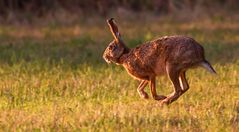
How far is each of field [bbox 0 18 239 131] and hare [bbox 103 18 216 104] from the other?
7.7 inches

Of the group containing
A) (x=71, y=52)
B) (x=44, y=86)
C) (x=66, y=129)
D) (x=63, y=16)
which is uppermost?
(x=63, y=16)

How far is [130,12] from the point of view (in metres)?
24.0

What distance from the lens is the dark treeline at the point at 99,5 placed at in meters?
23.9

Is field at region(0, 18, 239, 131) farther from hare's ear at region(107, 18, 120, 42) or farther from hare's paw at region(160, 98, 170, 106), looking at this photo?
hare's ear at region(107, 18, 120, 42)

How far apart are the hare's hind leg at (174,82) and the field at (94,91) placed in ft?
0.30

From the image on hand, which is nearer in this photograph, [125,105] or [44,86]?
[125,105]

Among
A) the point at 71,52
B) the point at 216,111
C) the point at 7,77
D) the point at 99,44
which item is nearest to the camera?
the point at 216,111

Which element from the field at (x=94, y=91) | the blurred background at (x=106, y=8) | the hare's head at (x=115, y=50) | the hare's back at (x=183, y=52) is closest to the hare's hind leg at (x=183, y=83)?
the field at (x=94, y=91)

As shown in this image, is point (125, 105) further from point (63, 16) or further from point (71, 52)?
point (63, 16)

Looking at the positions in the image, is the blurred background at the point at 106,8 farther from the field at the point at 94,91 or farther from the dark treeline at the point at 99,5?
the field at the point at 94,91

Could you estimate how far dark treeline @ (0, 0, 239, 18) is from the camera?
2388 cm

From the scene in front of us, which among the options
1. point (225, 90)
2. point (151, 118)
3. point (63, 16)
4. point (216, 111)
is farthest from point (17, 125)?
point (63, 16)

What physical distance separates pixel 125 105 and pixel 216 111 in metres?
0.98

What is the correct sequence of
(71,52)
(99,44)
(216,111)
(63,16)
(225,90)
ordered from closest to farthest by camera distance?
1. (216,111)
2. (225,90)
3. (71,52)
4. (99,44)
5. (63,16)
